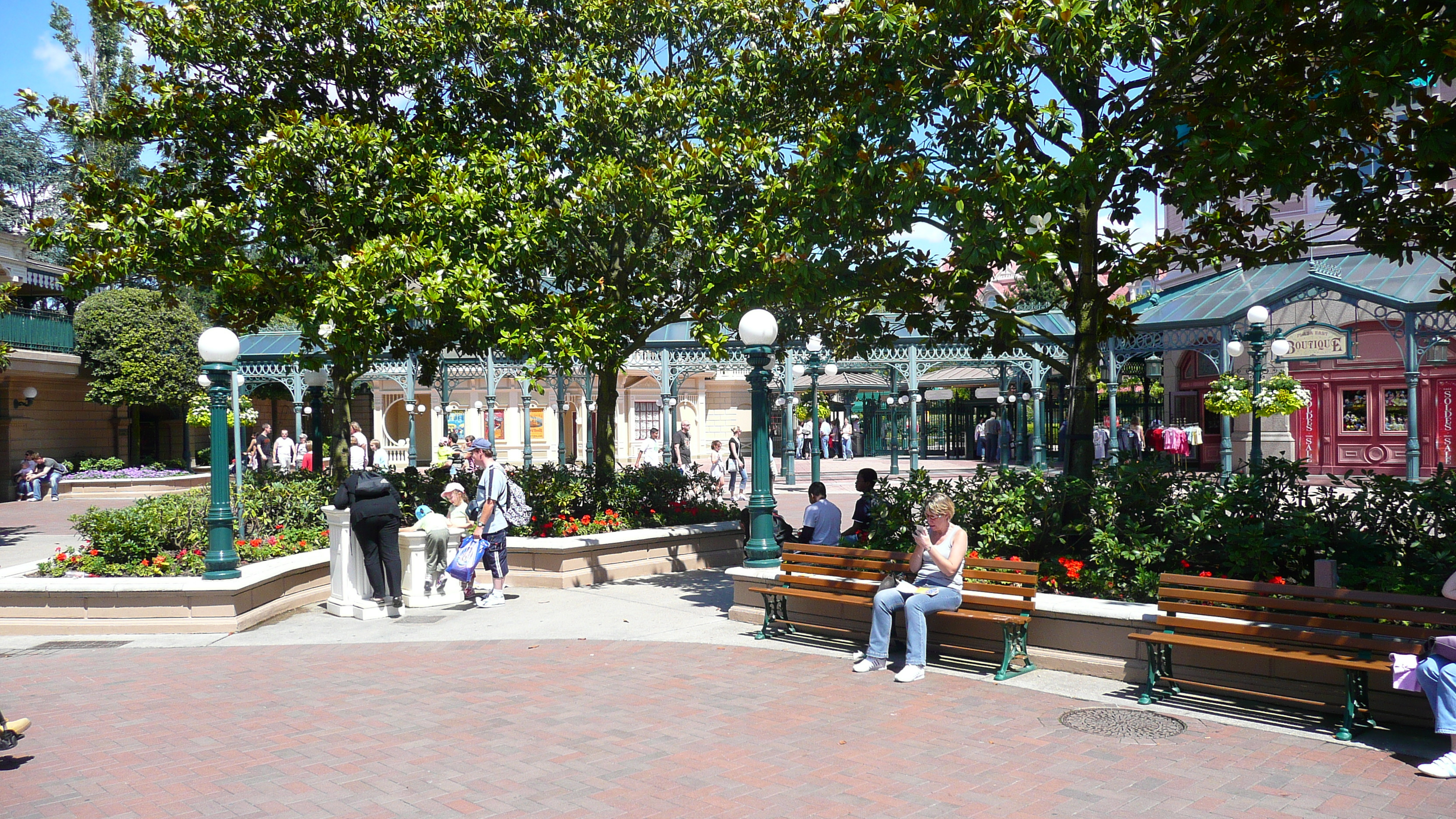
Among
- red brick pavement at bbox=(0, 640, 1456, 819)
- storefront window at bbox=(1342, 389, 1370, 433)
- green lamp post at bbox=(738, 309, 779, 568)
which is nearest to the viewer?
red brick pavement at bbox=(0, 640, 1456, 819)

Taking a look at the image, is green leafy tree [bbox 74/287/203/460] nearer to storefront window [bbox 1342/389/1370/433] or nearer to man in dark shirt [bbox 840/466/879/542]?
man in dark shirt [bbox 840/466/879/542]

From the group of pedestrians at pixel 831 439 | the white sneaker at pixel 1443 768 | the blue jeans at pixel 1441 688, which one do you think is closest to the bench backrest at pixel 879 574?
the blue jeans at pixel 1441 688

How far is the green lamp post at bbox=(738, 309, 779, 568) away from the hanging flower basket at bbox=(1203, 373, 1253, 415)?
35.9 ft

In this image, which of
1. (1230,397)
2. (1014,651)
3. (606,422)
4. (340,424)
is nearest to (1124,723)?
(1014,651)

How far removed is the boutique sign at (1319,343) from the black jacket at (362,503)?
64.6 feet

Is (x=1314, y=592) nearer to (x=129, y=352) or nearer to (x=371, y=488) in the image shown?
(x=371, y=488)

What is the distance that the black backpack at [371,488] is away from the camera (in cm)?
962

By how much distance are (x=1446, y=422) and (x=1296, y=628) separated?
2076cm

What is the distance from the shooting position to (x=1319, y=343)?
23.5 metres

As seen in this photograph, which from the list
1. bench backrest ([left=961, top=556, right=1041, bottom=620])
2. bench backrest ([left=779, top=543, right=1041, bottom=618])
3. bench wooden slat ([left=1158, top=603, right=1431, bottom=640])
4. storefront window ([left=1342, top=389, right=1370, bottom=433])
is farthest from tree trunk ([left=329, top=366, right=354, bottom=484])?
storefront window ([left=1342, top=389, right=1370, bottom=433])

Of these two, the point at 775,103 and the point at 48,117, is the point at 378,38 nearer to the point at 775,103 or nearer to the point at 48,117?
the point at 48,117

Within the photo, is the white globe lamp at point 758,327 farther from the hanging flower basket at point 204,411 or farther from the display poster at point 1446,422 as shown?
the hanging flower basket at point 204,411

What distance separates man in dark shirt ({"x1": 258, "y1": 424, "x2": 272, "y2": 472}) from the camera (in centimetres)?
2594

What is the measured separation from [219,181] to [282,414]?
31.2 metres
